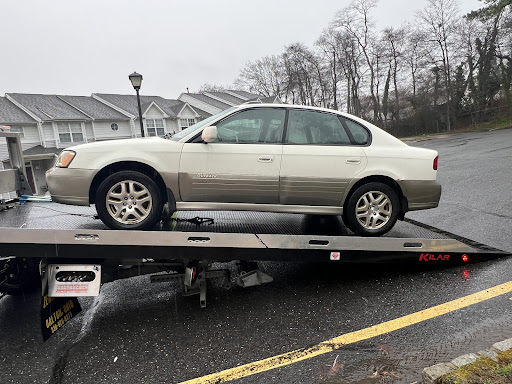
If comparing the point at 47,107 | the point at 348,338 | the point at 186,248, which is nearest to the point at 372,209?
the point at 348,338

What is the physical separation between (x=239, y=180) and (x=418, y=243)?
6.57 ft

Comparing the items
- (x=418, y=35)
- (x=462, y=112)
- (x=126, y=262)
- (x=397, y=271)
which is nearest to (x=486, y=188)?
(x=397, y=271)

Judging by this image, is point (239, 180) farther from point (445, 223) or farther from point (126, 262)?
point (445, 223)

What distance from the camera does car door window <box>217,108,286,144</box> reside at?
368cm

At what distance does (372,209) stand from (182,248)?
2.10 m

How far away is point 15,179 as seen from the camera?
439 centimetres

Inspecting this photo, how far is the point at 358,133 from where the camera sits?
3900 mm

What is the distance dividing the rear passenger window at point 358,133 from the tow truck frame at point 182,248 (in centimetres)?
109

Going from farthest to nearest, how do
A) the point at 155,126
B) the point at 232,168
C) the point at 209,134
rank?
the point at 155,126
the point at 232,168
the point at 209,134

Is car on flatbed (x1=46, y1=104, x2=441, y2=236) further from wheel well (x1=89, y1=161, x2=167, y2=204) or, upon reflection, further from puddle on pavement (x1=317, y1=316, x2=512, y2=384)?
puddle on pavement (x1=317, y1=316, x2=512, y2=384)

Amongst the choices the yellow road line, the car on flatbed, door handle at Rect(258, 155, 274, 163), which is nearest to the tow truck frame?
the car on flatbed

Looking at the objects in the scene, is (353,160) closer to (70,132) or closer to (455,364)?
(455,364)

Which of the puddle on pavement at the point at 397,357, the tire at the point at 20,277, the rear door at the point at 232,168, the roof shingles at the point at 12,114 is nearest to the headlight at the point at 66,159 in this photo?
the tire at the point at 20,277

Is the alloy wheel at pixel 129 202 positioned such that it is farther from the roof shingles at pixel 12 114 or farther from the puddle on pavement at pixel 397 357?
the roof shingles at pixel 12 114
